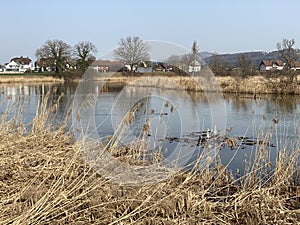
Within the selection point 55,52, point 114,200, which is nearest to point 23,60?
point 55,52

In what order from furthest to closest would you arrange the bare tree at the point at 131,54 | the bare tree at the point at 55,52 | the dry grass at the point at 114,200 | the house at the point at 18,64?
the house at the point at 18,64 < the bare tree at the point at 55,52 < the bare tree at the point at 131,54 < the dry grass at the point at 114,200

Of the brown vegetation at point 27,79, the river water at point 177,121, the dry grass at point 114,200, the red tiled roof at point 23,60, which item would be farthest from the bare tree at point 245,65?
the red tiled roof at point 23,60

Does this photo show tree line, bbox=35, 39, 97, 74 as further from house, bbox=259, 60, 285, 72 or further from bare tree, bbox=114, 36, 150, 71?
bare tree, bbox=114, 36, 150, 71

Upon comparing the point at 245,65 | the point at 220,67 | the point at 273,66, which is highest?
the point at 273,66

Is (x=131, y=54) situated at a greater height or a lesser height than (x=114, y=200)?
greater

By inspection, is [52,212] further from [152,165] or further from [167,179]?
[152,165]

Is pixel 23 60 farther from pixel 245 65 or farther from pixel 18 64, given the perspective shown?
pixel 245 65

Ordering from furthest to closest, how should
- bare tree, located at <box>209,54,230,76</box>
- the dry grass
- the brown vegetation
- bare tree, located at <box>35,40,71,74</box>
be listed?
bare tree, located at <box>35,40,71,74</box> → the brown vegetation → bare tree, located at <box>209,54,230,76</box> → the dry grass

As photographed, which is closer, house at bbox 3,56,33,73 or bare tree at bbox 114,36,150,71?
bare tree at bbox 114,36,150,71

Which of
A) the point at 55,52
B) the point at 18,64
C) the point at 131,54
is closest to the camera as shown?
the point at 131,54

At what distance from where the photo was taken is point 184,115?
31.2 ft

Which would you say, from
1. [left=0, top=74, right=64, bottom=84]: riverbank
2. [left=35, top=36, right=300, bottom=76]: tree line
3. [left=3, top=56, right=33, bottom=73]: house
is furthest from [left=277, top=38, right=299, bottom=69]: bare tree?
[left=3, top=56, right=33, bottom=73]: house

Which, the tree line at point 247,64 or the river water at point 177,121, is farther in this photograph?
the tree line at point 247,64

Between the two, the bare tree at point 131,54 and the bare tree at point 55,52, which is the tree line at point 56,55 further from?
the bare tree at point 131,54
